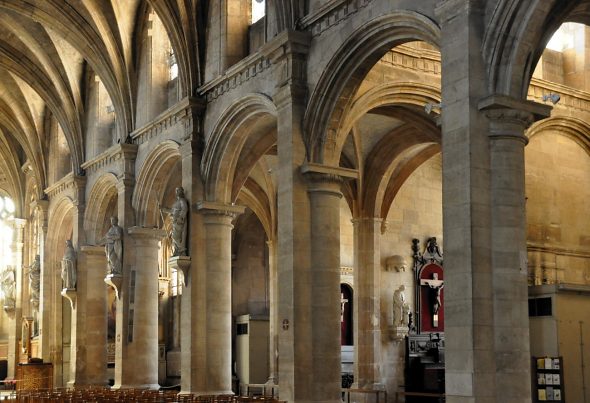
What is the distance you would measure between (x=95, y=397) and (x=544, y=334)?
10069 millimetres

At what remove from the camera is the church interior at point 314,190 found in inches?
571

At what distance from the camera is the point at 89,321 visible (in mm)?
32875

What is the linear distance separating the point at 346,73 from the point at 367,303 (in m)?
10.7

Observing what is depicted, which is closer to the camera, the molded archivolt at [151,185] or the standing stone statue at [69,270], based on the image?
the molded archivolt at [151,185]

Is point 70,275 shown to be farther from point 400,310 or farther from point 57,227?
point 400,310

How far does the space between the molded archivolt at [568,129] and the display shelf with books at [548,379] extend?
8.87 metres

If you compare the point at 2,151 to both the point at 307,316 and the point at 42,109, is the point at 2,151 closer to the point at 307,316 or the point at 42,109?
the point at 42,109

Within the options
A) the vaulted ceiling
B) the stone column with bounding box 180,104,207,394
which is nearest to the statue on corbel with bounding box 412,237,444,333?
the stone column with bounding box 180,104,207,394

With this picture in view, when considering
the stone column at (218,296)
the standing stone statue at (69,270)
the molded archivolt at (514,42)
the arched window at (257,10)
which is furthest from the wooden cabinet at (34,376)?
the molded archivolt at (514,42)

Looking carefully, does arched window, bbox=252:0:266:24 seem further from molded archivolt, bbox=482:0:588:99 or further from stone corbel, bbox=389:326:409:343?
stone corbel, bbox=389:326:409:343

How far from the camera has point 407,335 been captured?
93.9ft

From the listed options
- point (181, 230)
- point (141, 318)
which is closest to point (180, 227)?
point (181, 230)

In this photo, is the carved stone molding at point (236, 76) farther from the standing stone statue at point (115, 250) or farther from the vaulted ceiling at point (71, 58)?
the standing stone statue at point (115, 250)

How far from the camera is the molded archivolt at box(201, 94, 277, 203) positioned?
23.0 m
